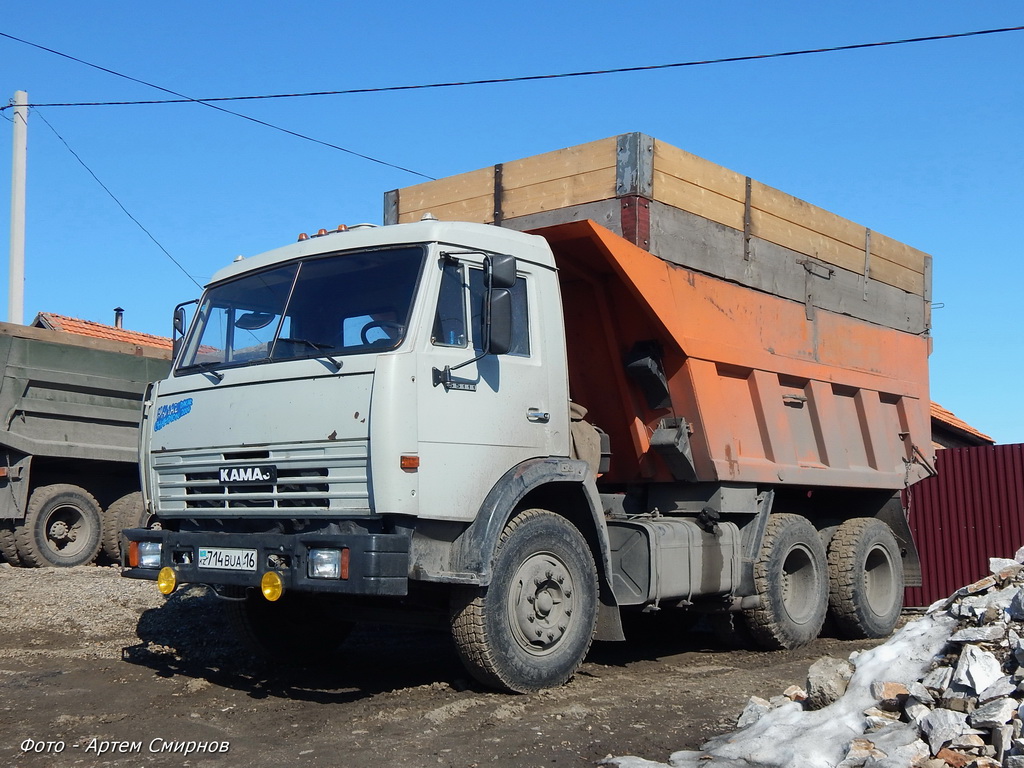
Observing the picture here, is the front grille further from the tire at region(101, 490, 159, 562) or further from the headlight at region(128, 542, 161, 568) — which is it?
the tire at region(101, 490, 159, 562)

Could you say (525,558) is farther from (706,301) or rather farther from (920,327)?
(920,327)

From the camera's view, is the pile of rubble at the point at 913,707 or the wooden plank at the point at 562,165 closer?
the pile of rubble at the point at 913,707

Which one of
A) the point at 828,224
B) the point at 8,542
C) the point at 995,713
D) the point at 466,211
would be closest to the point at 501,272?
the point at 466,211

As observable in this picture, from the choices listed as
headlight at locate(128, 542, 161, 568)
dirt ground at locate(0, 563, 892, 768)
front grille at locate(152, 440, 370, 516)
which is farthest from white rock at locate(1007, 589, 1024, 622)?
headlight at locate(128, 542, 161, 568)

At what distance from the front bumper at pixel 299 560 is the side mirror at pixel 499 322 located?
3.94 feet

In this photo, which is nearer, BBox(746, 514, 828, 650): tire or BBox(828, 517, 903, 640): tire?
BBox(746, 514, 828, 650): tire

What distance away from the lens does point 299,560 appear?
546 centimetres

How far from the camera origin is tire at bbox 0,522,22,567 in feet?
38.9

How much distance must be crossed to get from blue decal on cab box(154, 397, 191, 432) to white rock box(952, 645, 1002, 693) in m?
4.37

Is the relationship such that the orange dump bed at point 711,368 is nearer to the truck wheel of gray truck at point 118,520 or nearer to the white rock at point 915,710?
the white rock at point 915,710

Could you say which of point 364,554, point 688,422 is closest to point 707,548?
point 688,422

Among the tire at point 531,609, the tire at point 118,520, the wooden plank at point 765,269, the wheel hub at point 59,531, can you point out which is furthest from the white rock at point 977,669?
the wheel hub at point 59,531

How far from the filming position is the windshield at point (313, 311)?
229 inches

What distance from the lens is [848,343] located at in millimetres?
9273
